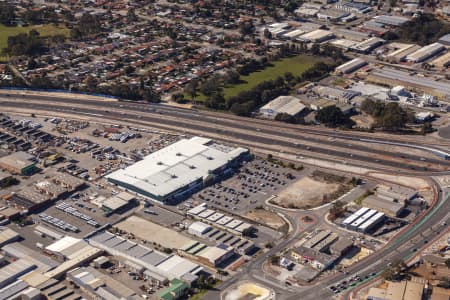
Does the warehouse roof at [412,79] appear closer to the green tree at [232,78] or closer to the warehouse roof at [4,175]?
the green tree at [232,78]

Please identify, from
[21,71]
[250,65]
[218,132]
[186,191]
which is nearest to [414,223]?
[186,191]

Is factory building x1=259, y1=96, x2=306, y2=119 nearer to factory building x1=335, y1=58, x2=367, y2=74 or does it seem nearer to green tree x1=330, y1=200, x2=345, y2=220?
factory building x1=335, y1=58, x2=367, y2=74

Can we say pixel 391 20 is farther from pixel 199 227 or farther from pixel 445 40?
pixel 199 227

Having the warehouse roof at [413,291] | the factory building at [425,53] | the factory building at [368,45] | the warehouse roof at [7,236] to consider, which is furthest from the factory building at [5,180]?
the factory building at [425,53]

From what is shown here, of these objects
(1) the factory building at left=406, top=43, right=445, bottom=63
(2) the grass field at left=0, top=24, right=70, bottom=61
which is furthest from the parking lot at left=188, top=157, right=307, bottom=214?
(2) the grass field at left=0, top=24, right=70, bottom=61

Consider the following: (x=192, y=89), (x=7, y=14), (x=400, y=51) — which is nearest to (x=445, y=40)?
(x=400, y=51)

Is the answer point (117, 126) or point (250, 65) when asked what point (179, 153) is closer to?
point (117, 126)

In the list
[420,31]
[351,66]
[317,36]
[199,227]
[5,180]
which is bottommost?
[199,227]
